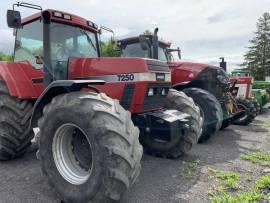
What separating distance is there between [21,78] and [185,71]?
13.1 feet

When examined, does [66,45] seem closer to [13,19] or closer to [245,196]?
[13,19]

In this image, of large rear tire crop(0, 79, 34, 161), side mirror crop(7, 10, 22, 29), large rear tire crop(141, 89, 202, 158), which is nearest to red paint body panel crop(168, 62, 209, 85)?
large rear tire crop(141, 89, 202, 158)

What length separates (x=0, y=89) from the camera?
4.93m

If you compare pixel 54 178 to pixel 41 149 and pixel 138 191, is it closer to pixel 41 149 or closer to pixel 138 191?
pixel 41 149

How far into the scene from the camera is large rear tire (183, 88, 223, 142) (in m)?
6.47

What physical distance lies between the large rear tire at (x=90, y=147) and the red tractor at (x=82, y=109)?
1 centimetres

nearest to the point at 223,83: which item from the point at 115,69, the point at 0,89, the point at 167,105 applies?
the point at 167,105

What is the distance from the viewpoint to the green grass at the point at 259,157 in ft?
16.8

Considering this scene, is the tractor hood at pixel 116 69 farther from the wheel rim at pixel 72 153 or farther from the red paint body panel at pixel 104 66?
the wheel rim at pixel 72 153

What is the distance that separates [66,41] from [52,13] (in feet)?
1.51

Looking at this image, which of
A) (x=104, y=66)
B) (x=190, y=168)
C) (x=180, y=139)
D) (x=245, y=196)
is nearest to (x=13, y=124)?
(x=104, y=66)

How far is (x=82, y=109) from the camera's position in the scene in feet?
10.7

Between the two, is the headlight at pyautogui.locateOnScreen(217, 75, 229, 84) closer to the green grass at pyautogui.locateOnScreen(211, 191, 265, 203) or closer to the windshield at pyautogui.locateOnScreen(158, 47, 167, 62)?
the windshield at pyautogui.locateOnScreen(158, 47, 167, 62)

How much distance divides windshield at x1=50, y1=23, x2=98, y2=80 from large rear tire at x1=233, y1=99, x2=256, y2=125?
5932mm
